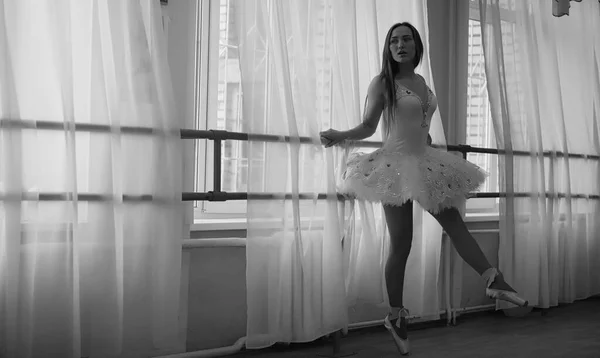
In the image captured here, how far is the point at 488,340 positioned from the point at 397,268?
2.45ft

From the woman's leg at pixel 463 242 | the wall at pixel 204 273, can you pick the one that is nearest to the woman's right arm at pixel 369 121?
the woman's leg at pixel 463 242

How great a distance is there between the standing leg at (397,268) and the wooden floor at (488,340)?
4.5 inches

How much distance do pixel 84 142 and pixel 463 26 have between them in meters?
2.29

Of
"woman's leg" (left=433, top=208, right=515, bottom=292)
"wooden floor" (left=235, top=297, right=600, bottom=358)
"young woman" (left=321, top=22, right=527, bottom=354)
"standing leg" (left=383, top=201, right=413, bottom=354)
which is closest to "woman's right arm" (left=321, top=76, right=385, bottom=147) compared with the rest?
"young woman" (left=321, top=22, right=527, bottom=354)

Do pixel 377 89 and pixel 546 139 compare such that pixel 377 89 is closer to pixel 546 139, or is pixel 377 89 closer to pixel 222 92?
pixel 222 92

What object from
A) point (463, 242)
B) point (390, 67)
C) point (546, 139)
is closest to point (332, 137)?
point (390, 67)

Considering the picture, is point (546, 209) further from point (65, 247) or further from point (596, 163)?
point (65, 247)

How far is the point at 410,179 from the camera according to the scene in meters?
2.46

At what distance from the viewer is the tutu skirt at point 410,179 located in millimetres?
2455

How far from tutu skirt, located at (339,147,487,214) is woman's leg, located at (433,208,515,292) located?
0.05 m

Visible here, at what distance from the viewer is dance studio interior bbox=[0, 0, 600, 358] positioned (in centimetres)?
208

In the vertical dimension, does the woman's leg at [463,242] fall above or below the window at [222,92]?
below

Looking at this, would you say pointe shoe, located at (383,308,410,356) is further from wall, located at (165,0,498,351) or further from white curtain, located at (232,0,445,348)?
wall, located at (165,0,498,351)

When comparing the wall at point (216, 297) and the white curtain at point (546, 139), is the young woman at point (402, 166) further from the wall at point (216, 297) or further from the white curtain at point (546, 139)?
the white curtain at point (546, 139)
